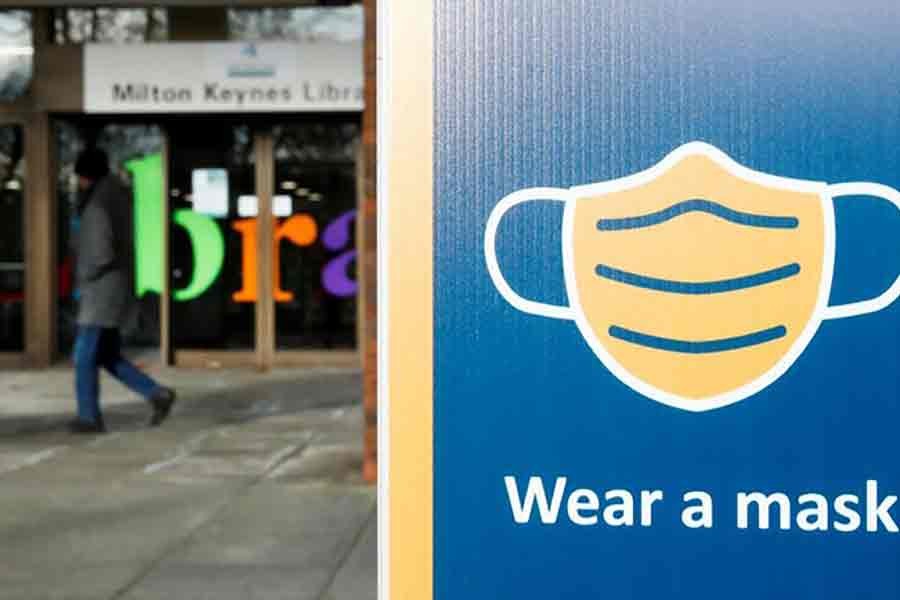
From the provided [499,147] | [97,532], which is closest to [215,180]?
[97,532]

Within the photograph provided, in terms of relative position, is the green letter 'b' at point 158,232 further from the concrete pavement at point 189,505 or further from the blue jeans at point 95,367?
the blue jeans at point 95,367

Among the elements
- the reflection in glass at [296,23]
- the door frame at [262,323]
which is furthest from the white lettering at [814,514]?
the reflection in glass at [296,23]

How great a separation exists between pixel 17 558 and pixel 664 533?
3846 millimetres

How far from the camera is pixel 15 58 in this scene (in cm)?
1392

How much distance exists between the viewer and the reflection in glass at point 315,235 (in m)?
14.0

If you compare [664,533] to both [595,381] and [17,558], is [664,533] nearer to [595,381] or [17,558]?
[595,381]

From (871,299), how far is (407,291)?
692 mm

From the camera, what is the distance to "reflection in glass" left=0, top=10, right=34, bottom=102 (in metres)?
13.9

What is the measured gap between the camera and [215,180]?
46.1 ft

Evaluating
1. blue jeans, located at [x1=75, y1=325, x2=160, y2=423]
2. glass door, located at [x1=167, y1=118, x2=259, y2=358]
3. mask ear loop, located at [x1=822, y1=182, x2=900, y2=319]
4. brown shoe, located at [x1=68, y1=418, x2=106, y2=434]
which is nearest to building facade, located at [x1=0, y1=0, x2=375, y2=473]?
glass door, located at [x1=167, y1=118, x2=259, y2=358]

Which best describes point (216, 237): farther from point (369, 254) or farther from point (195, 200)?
point (369, 254)

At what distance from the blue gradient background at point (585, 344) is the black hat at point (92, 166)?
7261mm

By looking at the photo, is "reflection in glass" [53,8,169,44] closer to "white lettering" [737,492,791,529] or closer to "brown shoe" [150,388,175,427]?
"brown shoe" [150,388,175,427]

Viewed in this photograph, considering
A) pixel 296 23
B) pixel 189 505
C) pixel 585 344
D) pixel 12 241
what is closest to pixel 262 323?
pixel 12 241
